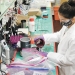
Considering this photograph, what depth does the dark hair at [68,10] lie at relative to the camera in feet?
5.21

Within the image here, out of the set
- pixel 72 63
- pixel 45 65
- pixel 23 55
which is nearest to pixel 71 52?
pixel 72 63

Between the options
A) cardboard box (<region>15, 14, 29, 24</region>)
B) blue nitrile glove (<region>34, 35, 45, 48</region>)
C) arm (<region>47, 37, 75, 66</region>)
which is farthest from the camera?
cardboard box (<region>15, 14, 29, 24</region>)

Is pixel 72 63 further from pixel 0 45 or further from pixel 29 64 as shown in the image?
pixel 0 45

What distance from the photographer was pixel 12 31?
6.98ft

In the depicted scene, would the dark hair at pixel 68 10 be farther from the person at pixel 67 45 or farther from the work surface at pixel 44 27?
the work surface at pixel 44 27

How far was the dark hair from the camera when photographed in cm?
159

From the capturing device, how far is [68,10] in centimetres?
159

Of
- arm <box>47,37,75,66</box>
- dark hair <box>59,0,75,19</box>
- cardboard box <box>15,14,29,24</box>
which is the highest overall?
dark hair <box>59,0,75,19</box>

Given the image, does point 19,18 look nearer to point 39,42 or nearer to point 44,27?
point 44,27

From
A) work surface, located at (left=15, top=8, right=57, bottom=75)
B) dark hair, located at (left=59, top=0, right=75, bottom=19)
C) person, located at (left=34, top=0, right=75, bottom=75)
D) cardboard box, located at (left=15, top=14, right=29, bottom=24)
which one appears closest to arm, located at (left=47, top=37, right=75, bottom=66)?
person, located at (left=34, top=0, right=75, bottom=75)

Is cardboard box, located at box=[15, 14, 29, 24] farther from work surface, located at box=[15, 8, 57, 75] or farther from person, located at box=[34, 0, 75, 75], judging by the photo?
person, located at box=[34, 0, 75, 75]

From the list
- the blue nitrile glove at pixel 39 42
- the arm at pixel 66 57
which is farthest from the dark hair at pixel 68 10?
the blue nitrile glove at pixel 39 42

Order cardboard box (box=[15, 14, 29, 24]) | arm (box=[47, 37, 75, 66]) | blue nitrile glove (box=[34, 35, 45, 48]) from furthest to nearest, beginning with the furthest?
cardboard box (box=[15, 14, 29, 24]) → blue nitrile glove (box=[34, 35, 45, 48]) → arm (box=[47, 37, 75, 66])

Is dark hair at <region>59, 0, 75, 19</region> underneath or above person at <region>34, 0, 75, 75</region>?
above
